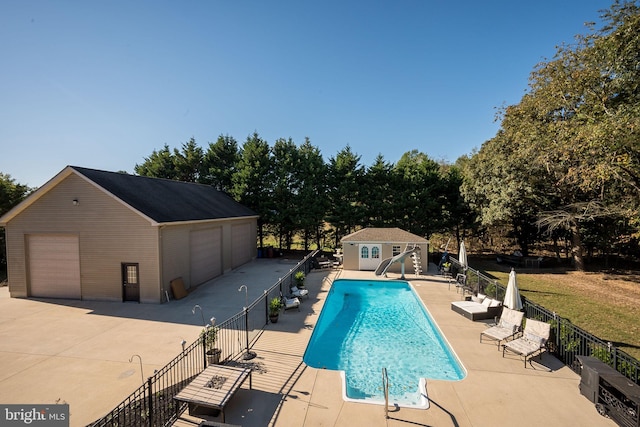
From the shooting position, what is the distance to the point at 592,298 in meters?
15.1

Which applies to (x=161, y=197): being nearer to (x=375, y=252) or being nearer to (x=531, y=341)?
(x=375, y=252)

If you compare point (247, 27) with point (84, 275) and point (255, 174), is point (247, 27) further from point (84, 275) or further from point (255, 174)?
point (255, 174)

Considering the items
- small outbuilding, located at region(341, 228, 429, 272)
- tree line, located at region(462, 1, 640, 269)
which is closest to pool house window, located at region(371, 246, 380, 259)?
small outbuilding, located at region(341, 228, 429, 272)

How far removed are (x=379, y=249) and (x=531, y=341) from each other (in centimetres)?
1308

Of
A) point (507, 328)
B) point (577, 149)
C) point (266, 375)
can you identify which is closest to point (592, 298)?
point (577, 149)

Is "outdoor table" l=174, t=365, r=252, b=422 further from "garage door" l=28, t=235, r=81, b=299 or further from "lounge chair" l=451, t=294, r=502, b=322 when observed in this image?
"garage door" l=28, t=235, r=81, b=299

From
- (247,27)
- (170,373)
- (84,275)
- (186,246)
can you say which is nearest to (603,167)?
(247,27)

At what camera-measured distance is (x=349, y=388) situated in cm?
784

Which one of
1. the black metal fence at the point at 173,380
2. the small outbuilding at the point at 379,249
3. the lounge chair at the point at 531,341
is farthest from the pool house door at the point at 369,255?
the lounge chair at the point at 531,341

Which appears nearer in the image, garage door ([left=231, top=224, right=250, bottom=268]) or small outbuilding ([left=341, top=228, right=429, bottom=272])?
small outbuilding ([left=341, top=228, right=429, bottom=272])

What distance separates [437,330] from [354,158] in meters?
20.7

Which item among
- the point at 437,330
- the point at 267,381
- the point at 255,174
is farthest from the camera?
the point at 255,174

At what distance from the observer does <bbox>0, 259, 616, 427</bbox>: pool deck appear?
601 centimetres

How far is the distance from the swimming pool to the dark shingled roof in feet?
31.7
